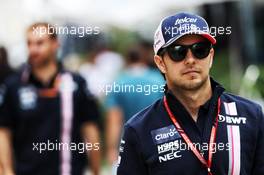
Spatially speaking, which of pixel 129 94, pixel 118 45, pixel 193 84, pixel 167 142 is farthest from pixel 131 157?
pixel 118 45

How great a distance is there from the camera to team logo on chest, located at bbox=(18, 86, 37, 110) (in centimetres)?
541

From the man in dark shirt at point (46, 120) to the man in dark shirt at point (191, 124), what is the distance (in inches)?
70.1

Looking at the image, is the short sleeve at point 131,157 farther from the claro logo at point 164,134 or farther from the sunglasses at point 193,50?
the sunglasses at point 193,50

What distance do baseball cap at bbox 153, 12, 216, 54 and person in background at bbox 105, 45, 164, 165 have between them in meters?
1.59

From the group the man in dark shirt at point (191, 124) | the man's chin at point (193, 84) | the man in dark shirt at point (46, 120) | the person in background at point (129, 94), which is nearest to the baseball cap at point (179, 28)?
the man in dark shirt at point (191, 124)

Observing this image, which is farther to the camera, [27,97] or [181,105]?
[27,97]

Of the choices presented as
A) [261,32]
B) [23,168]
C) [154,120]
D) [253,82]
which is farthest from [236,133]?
[261,32]

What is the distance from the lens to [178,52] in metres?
3.64

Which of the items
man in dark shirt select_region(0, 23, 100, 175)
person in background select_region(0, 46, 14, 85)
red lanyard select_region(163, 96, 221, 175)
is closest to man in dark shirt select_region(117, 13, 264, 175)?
red lanyard select_region(163, 96, 221, 175)

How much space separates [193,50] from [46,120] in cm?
197

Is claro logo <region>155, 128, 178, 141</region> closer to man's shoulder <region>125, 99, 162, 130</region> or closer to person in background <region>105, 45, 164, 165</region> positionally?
man's shoulder <region>125, 99, 162, 130</region>

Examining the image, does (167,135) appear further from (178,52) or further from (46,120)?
(46,120)

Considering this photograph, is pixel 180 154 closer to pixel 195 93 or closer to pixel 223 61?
pixel 195 93

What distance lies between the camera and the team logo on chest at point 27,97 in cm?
541
